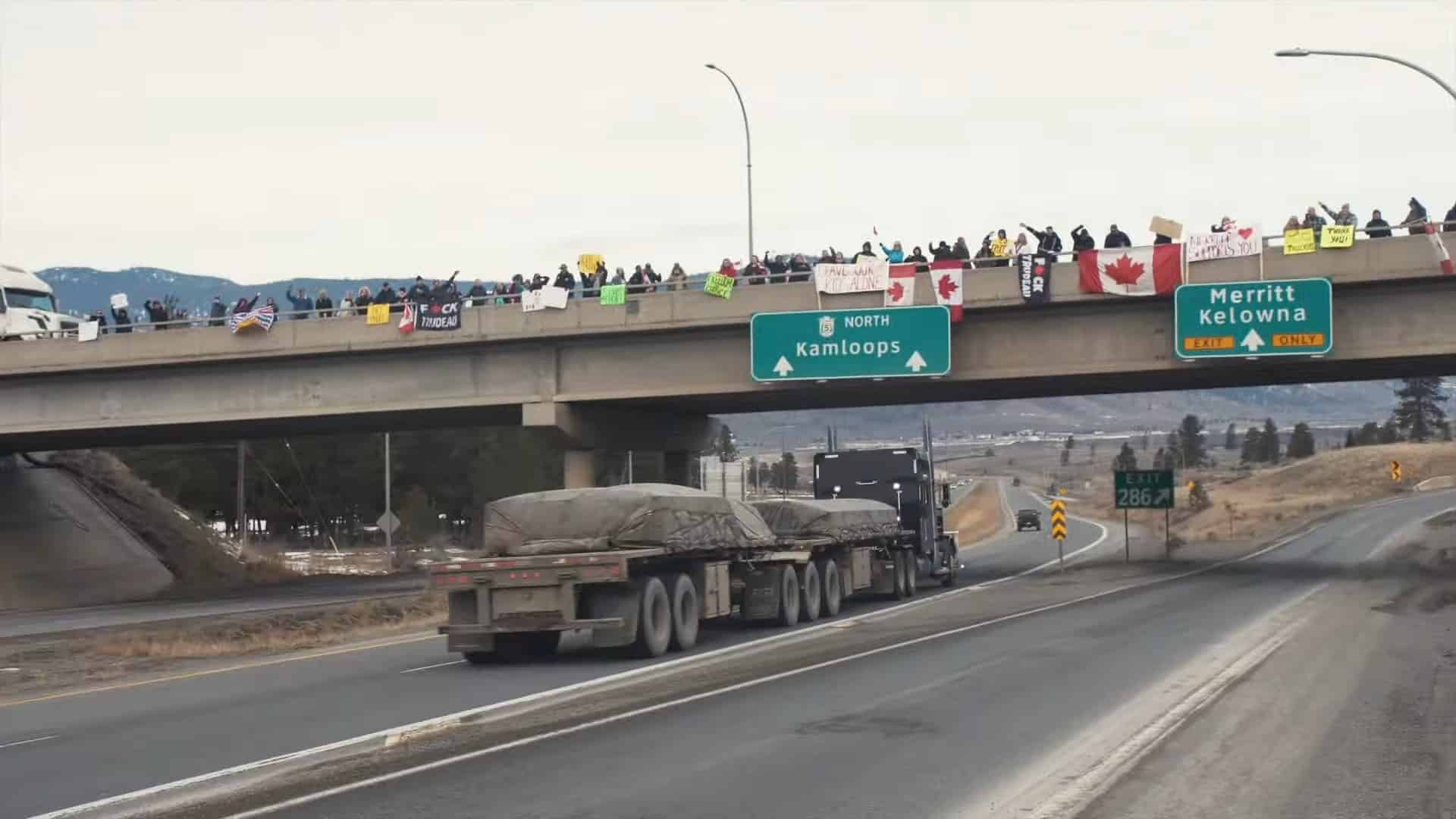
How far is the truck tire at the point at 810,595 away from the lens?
25.7 m

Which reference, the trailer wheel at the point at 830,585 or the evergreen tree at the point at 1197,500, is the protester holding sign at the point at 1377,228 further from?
the evergreen tree at the point at 1197,500

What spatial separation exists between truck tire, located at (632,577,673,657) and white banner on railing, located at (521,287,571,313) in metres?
18.9

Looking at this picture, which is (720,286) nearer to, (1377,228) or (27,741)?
(1377,228)

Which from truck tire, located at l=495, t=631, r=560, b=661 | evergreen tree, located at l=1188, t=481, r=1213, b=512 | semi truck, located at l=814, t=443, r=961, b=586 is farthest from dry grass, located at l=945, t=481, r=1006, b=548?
truck tire, located at l=495, t=631, r=560, b=661

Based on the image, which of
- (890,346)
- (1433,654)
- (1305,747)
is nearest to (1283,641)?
(1433,654)

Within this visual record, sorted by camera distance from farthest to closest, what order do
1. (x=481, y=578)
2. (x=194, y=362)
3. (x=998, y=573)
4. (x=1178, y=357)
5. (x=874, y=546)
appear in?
(x=998, y=573) → (x=194, y=362) → (x=1178, y=357) → (x=874, y=546) → (x=481, y=578)

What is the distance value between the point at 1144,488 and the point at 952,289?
20.3 meters

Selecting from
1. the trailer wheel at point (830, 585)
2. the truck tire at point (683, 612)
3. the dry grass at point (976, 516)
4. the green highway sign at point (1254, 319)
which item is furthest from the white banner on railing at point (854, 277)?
the dry grass at point (976, 516)

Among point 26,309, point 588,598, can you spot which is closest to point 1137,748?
point 588,598

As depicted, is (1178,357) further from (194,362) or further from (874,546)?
(194,362)

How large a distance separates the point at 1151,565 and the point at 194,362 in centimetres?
2806

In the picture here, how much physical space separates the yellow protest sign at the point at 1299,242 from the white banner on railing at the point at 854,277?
8.80 m

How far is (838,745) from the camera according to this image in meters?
12.2

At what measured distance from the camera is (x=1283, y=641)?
21.2 m
